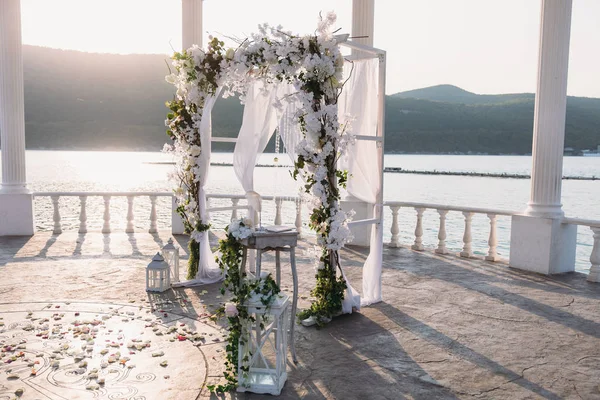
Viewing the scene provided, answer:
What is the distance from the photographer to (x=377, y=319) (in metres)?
5.45

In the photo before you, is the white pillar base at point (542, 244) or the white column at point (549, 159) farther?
the white pillar base at point (542, 244)

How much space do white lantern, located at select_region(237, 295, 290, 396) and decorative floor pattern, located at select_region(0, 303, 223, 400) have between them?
0.37m

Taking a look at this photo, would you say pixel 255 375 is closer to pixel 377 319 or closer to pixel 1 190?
pixel 377 319

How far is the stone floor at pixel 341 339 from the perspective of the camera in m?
3.82

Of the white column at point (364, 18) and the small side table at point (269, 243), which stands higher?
the white column at point (364, 18)

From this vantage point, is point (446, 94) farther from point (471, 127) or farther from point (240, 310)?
point (240, 310)

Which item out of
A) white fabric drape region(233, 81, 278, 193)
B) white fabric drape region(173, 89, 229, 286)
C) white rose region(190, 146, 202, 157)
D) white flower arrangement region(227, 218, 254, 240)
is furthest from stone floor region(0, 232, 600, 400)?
white rose region(190, 146, 202, 157)

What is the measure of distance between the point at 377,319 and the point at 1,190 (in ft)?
25.1

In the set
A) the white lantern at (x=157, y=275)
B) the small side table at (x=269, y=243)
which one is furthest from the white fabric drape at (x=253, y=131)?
the small side table at (x=269, y=243)

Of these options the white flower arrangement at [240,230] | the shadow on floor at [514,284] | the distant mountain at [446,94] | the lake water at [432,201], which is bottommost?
the lake water at [432,201]

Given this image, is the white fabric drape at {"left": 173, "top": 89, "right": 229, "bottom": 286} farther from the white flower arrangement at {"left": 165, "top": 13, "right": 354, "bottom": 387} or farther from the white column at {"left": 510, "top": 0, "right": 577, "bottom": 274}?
the white column at {"left": 510, "top": 0, "right": 577, "bottom": 274}

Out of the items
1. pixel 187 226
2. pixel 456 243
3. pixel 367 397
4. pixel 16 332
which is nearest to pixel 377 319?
pixel 367 397

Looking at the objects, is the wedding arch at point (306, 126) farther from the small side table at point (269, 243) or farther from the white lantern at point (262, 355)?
the white lantern at point (262, 355)

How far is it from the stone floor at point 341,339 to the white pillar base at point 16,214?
2.47 metres
